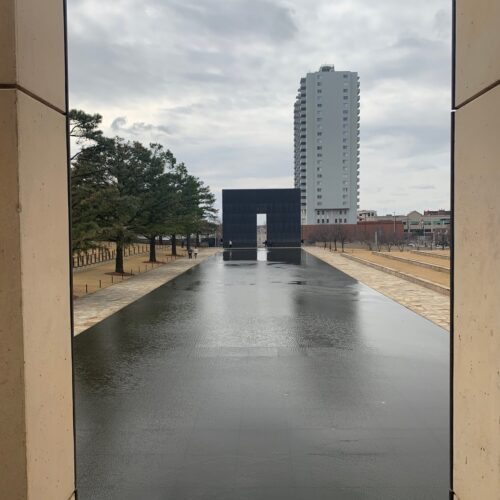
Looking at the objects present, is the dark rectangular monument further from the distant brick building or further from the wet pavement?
the wet pavement

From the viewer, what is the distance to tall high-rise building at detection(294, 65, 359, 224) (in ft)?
472

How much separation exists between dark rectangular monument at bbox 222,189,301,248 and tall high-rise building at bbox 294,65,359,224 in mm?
59408

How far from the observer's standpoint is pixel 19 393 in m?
2.83

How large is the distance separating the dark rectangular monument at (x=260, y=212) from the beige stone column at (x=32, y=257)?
263ft

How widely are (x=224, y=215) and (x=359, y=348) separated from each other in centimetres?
7411

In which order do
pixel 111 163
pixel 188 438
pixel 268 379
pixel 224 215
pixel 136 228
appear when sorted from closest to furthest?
pixel 188 438 < pixel 268 379 < pixel 111 163 < pixel 136 228 < pixel 224 215

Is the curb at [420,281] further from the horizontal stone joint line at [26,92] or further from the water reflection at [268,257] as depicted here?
the horizontal stone joint line at [26,92]

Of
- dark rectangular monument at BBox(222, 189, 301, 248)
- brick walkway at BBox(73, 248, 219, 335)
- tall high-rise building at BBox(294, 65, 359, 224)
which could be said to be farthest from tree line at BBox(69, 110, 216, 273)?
tall high-rise building at BBox(294, 65, 359, 224)

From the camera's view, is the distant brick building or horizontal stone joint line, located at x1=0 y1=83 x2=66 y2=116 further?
the distant brick building

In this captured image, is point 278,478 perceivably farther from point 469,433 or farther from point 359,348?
point 359,348

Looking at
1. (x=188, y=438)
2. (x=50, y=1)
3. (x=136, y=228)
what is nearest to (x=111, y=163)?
(x=136, y=228)

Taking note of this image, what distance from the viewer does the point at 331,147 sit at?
145m

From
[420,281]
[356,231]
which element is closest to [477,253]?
[420,281]

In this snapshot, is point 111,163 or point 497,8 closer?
point 497,8
